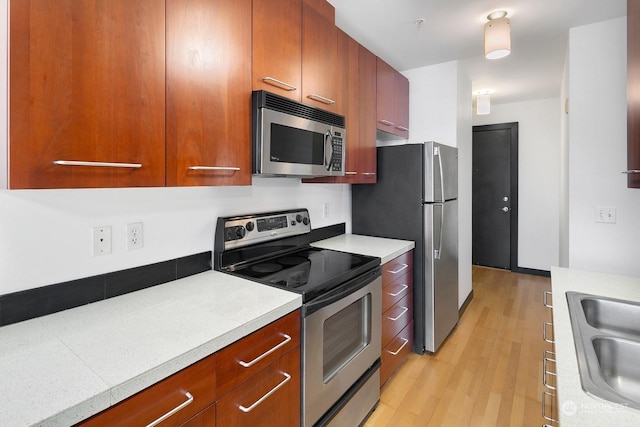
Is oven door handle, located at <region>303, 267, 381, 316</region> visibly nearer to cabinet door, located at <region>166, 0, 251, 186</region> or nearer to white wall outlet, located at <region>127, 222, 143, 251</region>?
cabinet door, located at <region>166, 0, 251, 186</region>

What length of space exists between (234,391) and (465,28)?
2.62 meters

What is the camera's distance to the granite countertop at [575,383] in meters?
0.71

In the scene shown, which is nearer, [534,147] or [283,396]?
[283,396]

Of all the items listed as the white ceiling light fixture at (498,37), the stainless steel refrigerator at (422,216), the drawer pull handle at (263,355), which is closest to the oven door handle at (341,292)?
the drawer pull handle at (263,355)

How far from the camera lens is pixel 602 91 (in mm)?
2217

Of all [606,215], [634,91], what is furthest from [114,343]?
[606,215]

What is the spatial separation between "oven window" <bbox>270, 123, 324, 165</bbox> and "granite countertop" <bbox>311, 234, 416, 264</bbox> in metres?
0.67

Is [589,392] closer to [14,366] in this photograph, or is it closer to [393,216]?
[14,366]

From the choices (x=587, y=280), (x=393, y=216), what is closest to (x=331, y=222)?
(x=393, y=216)

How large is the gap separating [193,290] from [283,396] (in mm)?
555

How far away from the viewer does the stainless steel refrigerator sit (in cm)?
246

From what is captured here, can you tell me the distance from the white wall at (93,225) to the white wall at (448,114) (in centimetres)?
197

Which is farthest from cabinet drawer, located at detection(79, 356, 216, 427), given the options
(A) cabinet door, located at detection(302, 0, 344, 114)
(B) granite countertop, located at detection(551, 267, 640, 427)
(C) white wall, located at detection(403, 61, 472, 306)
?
(C) white wall, located at detection(403, 61, 472, 306)

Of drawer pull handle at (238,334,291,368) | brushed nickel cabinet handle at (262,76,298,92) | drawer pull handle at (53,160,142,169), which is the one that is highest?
brushed nickel cabinet handle at (262,76,298,92)
